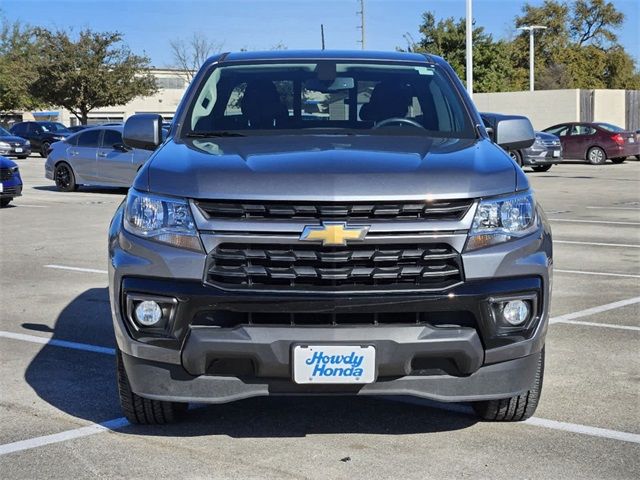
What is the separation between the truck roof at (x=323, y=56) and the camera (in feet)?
20.1

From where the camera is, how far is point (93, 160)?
2188 centimetres

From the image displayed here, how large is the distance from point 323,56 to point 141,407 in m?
2.49

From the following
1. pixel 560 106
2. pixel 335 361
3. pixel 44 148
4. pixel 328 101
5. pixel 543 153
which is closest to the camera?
pixel 335 361

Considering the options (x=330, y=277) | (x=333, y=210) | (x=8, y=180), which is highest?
(x=333, y=210)

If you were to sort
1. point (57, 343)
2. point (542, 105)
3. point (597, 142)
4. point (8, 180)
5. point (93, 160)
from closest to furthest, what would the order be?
point (57, 343) → point (8, 180) → point (93, 160) → point (597, 142) → point (542, 105)

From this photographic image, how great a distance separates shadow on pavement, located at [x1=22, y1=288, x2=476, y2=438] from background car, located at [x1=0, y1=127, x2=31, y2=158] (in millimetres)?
32171

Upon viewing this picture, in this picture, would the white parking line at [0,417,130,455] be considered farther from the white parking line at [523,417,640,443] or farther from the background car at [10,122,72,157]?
the background car at [10,122,72,157]

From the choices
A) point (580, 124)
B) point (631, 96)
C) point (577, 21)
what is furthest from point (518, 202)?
point (577, 21)

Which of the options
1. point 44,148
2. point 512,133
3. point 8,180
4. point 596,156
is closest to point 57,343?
point 512,133

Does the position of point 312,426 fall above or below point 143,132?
below

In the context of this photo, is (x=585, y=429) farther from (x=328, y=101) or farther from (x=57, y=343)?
(x=57, y=343)

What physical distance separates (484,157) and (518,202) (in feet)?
1.10

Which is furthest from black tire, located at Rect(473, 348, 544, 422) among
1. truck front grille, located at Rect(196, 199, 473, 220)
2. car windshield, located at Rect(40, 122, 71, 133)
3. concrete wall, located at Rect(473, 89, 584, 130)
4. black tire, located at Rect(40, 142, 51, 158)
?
concrete wall, located at Rect(473, 89, 584, 130)

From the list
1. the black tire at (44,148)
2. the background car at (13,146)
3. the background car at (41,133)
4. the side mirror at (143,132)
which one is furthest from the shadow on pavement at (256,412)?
the background car at (41,133)
